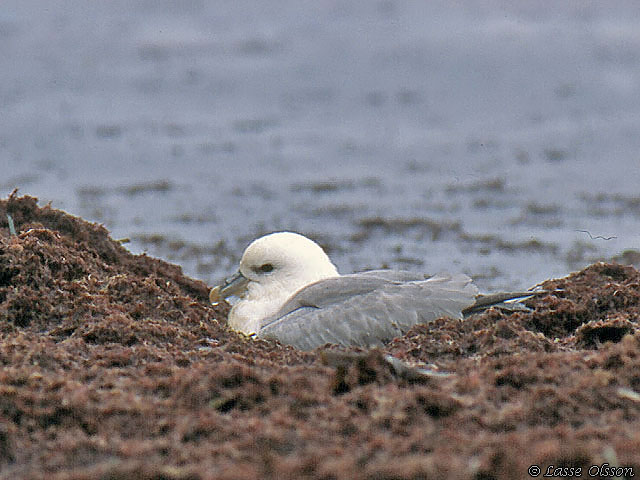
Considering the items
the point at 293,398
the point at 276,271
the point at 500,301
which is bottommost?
the point at 500,301

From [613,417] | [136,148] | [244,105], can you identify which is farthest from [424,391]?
[244,105]

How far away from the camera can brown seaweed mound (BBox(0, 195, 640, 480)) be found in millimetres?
3133

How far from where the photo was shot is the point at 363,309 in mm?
6145

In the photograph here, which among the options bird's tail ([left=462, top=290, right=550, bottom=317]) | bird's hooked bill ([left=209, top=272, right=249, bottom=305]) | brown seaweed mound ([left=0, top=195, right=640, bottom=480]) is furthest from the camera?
bird's hooked bill ([left=209, top=272, right=249, bottom=305])

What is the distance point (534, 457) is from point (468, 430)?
0.43 meters

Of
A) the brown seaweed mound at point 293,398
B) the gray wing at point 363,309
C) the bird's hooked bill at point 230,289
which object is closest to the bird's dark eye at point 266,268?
the bird's hooked bill at point 230,289

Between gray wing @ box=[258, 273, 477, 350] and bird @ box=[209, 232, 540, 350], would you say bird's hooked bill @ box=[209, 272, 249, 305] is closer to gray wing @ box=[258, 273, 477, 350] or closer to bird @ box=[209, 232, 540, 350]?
bird @ box=[209, 232, 540, 350]

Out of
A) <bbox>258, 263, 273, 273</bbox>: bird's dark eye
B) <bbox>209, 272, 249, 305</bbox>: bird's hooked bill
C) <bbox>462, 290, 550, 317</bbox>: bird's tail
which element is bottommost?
<bbox>462, 290, 550, 317</bbox>: bird's tail

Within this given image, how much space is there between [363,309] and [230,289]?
4.56ft

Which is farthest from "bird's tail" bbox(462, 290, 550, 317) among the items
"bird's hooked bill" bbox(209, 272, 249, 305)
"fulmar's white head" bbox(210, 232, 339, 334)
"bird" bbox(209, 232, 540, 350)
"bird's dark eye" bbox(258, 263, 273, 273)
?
"bird's hooked bill" bbox(209, 272, 249, 305)

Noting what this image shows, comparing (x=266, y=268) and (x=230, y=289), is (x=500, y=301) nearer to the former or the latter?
(x=266, y=268)

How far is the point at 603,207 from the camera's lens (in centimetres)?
1145

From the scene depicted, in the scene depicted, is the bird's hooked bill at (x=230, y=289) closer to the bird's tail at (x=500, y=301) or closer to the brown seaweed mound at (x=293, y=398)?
the brown seaweed mound at (x=293, y=398)

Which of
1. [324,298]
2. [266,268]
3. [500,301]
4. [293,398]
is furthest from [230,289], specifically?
[293,398]
